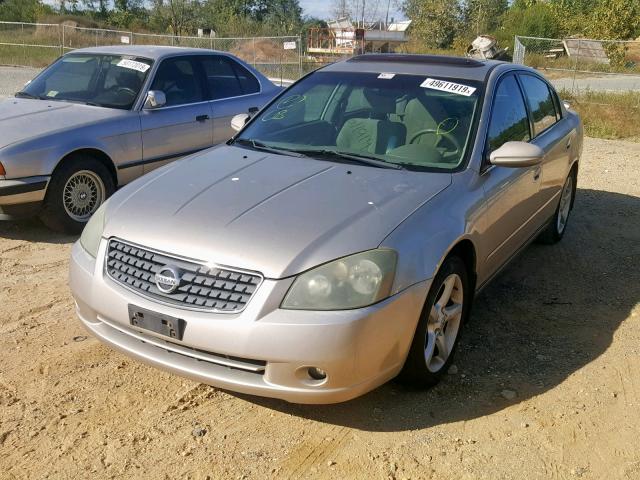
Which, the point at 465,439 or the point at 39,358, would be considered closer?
the point at 465,439

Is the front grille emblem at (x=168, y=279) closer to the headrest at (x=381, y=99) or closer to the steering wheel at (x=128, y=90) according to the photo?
the headrest at (x=381, y=99)

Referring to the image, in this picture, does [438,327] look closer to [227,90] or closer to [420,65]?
[420,65]

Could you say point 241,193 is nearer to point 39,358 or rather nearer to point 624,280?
point 39,358

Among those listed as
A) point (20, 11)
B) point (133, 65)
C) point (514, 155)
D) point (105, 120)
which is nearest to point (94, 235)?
point (514, 155)

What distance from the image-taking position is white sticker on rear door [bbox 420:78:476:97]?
422 cm

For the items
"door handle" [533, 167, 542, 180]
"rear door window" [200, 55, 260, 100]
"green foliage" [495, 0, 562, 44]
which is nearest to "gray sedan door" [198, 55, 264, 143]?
"rear door window" [200, 55, 260, 100]

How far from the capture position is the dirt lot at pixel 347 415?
2.90 metres

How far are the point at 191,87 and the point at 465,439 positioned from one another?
5092mm

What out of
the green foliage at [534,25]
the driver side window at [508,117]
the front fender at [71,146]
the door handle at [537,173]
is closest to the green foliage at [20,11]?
the green foliage at [534,25]

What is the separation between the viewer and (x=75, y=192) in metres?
5.89

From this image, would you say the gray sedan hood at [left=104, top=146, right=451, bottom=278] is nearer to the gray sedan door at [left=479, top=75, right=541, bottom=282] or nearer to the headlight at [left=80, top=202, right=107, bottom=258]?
the headlight at [left=80, top=202, right=107, bottom=258]

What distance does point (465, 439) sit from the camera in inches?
123

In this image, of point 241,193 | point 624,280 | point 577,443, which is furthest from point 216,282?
point 624,280

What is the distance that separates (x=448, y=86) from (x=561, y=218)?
8.13ft
